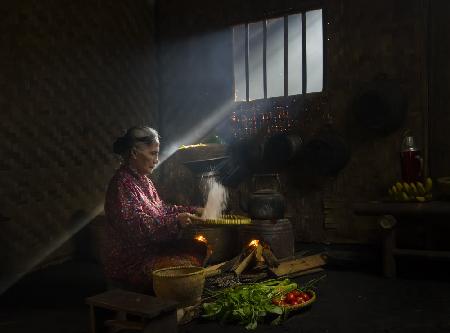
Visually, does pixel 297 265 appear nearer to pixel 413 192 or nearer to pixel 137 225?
pixel 413 192

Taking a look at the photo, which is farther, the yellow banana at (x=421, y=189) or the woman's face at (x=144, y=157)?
the yellow banana at (x=421, y=189)

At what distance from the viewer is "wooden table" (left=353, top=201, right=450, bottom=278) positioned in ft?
16.0

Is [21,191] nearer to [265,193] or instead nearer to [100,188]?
[100,188]

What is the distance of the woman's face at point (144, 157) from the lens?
4.04 m

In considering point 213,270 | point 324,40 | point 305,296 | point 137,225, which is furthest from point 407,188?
point 137,225

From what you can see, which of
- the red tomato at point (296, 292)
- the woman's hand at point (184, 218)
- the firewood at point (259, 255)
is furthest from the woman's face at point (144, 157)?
the firewood at point (259, 255)

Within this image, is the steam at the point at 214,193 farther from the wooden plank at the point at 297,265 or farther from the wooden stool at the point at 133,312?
the wooden stool at the point at 133,312

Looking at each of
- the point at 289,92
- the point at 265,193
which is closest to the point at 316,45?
the point at 289,92

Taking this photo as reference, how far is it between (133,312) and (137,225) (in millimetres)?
995

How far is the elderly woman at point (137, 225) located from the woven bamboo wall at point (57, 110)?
6.24ft

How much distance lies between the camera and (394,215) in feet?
17.0

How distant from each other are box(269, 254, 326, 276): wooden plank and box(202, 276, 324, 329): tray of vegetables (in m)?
0.95

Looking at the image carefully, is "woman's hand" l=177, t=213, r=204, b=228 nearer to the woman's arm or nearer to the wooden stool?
the woman's arm

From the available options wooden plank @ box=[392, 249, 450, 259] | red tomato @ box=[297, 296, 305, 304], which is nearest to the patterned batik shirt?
red tomato @ box=[297, 296, 305, 304]
